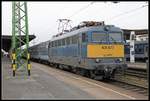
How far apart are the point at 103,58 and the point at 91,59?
2.43ft

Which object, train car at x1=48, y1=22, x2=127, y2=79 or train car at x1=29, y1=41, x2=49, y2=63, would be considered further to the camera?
train car at x1=29, y1=41, x2=49, y2=63

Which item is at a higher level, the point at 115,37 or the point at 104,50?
the point at 115,37

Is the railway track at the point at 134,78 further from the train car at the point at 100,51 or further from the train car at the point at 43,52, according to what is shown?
the train car at the point at 43,52

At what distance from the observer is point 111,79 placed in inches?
861

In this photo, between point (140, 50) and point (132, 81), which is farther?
point (140, 50)

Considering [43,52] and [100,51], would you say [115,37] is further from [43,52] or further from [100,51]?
[43,52]

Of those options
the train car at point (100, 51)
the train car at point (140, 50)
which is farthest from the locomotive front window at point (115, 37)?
the train car at point (140, 50)

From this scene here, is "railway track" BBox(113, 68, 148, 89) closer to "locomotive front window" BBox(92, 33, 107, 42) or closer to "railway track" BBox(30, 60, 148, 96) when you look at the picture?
"railway track" BBox(30, 60, 148, 96)

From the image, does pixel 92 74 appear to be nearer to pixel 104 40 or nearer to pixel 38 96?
pixel 104 40

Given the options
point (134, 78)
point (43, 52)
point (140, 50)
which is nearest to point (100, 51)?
point (134, 78)

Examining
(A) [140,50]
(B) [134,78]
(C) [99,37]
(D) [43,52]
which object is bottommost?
(B) [134,78]

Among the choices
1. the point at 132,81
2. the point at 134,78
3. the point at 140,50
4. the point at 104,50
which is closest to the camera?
the point at 104,50

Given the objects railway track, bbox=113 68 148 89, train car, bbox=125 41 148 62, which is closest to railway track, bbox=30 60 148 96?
railway track, bbox=113 68 148 89

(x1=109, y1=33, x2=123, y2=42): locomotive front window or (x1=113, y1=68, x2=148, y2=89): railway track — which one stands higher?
(x1=109, y1=33, x2=123, y2=42): locomotive front window
